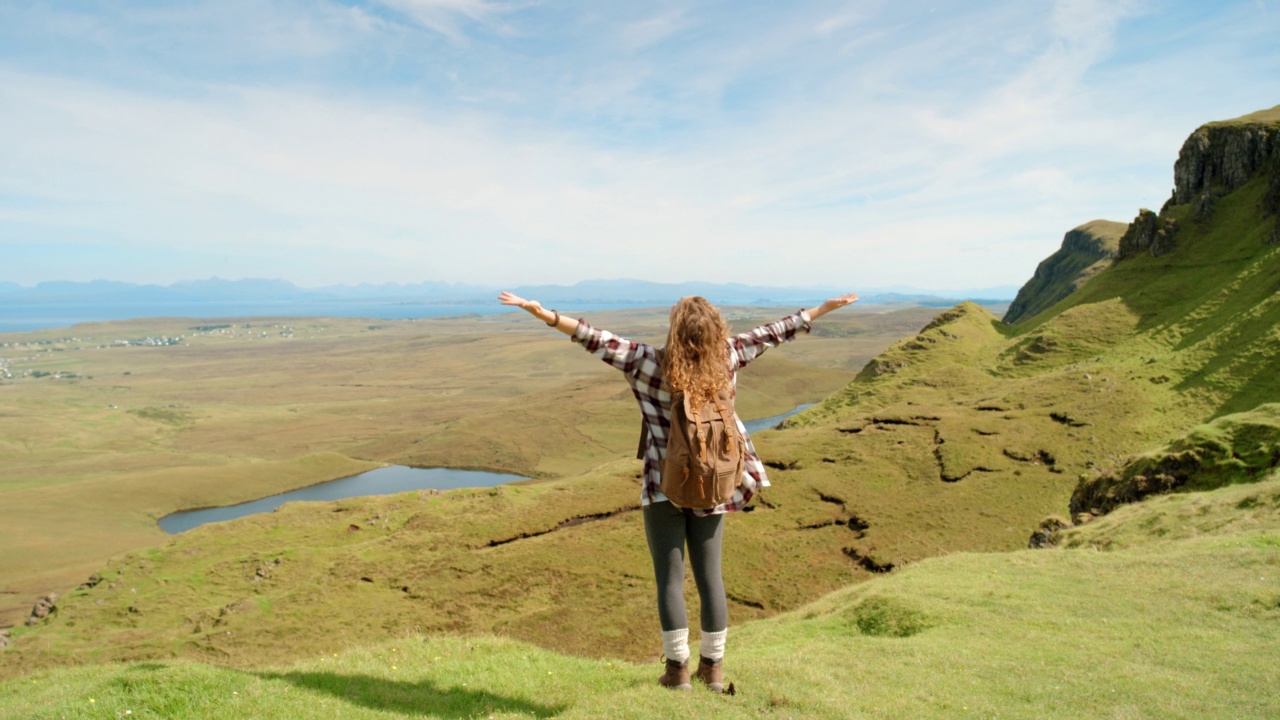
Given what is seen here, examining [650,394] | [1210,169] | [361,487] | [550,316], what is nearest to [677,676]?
[650,394]

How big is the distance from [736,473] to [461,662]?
19.0 ft

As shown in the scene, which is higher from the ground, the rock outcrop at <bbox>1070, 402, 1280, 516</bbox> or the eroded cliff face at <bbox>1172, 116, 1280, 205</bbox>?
the eroded cliff face at <bbox>1172, 116, 1280, 205</bbox>

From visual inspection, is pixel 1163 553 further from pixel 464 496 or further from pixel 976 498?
pixel 464 496

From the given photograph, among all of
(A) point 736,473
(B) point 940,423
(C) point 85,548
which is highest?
(A) point 736,473

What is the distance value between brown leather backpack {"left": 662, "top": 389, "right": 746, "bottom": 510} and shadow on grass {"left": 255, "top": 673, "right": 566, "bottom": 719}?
2896mm

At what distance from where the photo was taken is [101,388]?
173750 millimetres

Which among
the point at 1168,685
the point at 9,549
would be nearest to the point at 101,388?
the point at 9,549

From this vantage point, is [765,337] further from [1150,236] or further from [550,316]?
[1150,236]

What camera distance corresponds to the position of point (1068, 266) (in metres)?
141

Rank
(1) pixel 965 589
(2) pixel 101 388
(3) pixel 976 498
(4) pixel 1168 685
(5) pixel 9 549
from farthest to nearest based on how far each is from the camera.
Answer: (2) pixel 101 388, (5) pixel 9 549, (3) pixel 976 498, (1) pixel 965 589, (4) pixel 1168 685

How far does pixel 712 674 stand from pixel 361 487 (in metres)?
86.5

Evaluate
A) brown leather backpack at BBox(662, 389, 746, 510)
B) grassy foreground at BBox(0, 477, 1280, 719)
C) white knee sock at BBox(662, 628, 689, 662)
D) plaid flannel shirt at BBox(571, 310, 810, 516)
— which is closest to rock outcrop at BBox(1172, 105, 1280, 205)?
grassy foreground at BBox(0, 477, 1280, 719)

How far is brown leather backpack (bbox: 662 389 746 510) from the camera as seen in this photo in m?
5.81

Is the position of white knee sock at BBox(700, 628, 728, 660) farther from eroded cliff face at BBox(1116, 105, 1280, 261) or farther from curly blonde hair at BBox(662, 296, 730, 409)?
eroded cliff face at BBox(1116, 105, 1280, 261)
